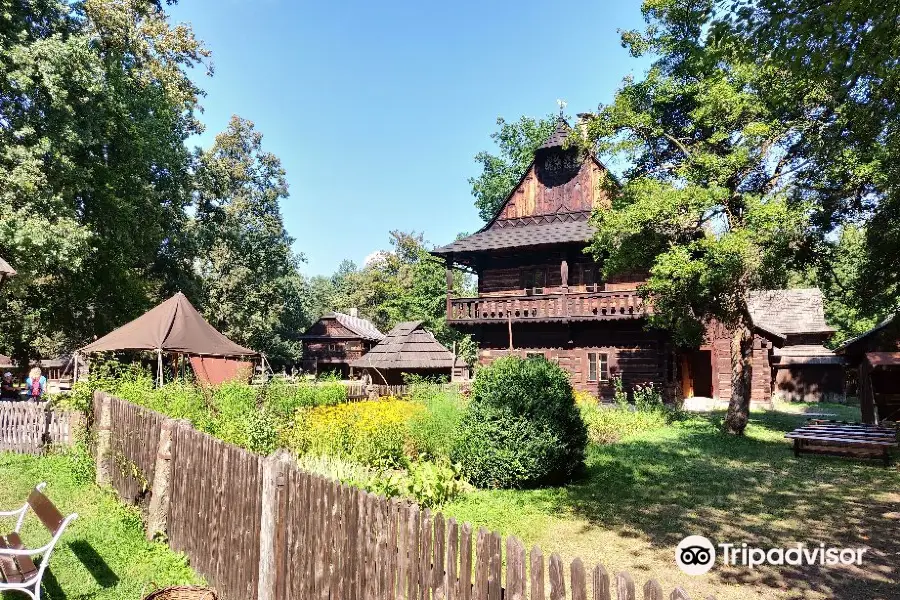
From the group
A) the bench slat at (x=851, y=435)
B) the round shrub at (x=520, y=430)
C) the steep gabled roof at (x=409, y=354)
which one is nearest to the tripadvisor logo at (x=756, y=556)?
the round shrub at (x=520, y=430)

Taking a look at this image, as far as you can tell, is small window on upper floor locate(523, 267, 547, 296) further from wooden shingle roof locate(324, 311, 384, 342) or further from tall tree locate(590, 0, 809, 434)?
wooden shingle roof locate(324, 311, 384, 342)

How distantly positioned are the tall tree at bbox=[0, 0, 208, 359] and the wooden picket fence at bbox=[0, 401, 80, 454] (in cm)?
839

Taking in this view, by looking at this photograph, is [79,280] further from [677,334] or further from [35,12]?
[677,334]

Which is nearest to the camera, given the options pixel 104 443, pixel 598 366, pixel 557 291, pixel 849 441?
pixel 104 443

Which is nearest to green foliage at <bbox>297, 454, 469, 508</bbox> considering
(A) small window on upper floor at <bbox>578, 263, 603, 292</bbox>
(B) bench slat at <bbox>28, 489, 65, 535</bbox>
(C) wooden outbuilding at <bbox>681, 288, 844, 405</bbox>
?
(B) bench slat at <bbox>28, 489, 65, 535</bbox>

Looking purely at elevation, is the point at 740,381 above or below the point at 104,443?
above

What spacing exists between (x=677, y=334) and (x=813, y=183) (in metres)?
6.21

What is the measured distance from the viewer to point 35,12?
19.8 m

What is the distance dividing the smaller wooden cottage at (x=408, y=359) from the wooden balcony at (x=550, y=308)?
2484 mm

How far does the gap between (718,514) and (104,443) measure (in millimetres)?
9689

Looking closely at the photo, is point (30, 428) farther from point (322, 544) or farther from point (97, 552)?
point (322, 544)

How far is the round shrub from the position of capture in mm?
9312

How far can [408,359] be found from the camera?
22.8 m

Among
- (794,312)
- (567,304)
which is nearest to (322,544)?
(567,304)
